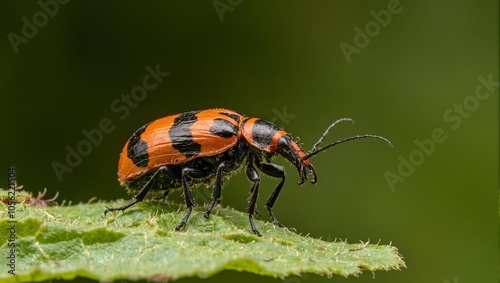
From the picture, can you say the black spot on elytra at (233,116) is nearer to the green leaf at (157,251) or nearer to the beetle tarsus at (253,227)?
the beetle tarsus at (253,227)

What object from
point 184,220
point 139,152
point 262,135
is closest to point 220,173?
point 262,135

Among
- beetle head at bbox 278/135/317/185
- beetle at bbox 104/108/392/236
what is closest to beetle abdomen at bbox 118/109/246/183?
beetle at bbox 104/108/392/236

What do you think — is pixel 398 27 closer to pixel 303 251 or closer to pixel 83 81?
pixel 83 81

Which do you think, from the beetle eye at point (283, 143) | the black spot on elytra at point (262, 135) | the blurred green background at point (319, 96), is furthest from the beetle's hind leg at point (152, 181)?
the blurred green background at point (319, 96)

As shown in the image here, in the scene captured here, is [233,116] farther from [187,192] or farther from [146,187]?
[146,187]

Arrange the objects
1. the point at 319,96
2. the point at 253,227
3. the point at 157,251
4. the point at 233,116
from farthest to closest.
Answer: the point at 319,96
the point at 233,116
the point at 253,227
the point at 157,251

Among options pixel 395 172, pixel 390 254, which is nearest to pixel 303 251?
pixel 390 254
